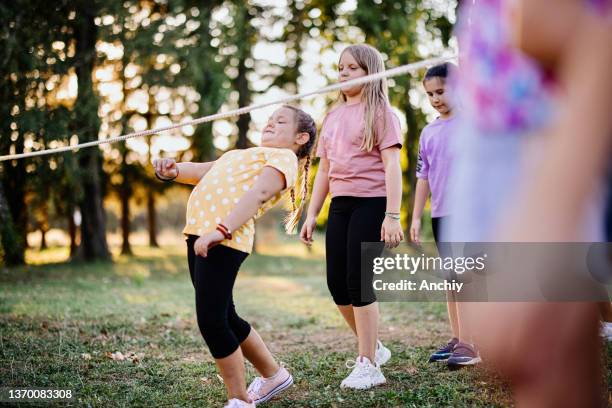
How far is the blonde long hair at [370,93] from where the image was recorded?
10.4 feet

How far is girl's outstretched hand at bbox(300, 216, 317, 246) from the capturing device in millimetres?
3525

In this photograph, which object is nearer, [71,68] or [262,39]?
[71,68]

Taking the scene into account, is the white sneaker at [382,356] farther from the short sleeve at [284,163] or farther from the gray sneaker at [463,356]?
the short sleeve at [284,163]

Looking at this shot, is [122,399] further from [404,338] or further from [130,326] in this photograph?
[404,338]

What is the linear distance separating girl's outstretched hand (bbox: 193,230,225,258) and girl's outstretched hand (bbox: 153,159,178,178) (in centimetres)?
58

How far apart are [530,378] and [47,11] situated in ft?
37.5

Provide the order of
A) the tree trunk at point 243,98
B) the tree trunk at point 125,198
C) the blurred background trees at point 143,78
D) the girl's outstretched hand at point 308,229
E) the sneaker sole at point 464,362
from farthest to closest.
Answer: the tree trunk at point 125,198 → the tree trunk at point 243,98 → the blurred background trees at point 143,78 → the girl's outstretched hand at point 308,229 → the sneaker sole at point 464,362

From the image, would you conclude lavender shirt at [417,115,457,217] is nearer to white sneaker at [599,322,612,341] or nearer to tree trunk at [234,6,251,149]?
white sneaker at [599,322,612,341]

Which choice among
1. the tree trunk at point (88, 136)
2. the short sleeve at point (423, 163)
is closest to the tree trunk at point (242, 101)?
the tree trunk at point (88, 136)

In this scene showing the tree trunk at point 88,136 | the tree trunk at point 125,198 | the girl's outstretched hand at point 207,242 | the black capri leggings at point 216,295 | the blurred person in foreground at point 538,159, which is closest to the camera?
the blurred person in foreground at point 538,159

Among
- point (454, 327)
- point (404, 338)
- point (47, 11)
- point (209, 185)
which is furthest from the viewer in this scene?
point (47, 11)

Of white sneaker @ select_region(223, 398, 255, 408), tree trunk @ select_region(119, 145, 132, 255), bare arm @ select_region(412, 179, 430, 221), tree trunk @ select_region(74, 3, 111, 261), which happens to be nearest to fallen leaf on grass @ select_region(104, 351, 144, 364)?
white sneaker @ select_region(223, 398, 255, 408)

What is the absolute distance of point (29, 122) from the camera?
971 centimetres

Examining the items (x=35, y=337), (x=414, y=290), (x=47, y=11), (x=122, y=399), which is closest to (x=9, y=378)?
(x=122, y=399)
